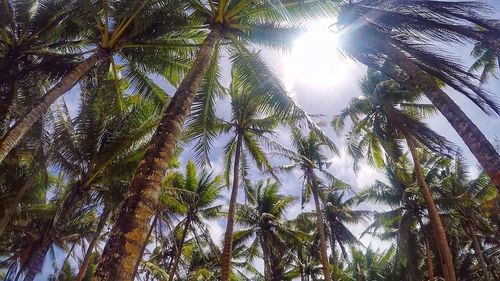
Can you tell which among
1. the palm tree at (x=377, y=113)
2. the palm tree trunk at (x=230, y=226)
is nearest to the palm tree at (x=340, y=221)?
the palm tree at (x=377, y=113)

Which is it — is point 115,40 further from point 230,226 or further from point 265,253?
point 265,253

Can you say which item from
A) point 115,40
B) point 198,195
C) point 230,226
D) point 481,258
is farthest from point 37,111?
point 481,258

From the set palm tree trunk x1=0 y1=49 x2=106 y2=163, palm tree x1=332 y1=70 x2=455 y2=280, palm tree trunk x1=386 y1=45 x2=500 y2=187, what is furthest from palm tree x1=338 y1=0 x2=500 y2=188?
palm tree x1=332 y1=70 x2=455 y2=280

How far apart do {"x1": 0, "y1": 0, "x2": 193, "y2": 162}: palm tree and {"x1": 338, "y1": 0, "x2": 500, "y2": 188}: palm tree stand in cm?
383

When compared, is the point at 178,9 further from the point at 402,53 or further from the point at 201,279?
the point at 201,279

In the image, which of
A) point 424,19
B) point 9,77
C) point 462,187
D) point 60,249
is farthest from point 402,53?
point 60,249

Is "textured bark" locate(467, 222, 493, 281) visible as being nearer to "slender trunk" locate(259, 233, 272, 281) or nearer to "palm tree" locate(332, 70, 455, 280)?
"palm tree" locate(332, 70, 455, 280)

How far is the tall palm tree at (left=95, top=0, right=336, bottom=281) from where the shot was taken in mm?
3621

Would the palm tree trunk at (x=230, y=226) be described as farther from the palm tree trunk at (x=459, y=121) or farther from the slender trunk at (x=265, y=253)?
the palm tree trunk at (x=459, y=121)

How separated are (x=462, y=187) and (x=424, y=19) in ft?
53.6

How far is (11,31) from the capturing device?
10.1 metres

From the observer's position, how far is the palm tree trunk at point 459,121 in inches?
190

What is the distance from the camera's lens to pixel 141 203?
3955mm

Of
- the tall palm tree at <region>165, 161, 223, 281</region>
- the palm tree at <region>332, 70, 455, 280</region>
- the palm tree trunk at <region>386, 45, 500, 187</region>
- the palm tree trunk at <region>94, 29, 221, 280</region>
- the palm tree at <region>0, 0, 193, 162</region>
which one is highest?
the palm tree at <region>332, 70, 455, 280</region>
